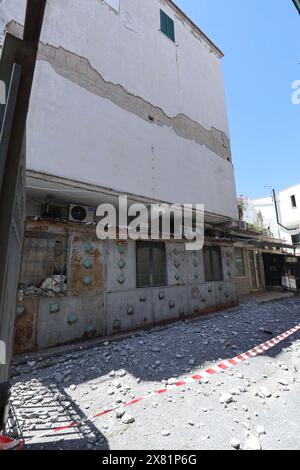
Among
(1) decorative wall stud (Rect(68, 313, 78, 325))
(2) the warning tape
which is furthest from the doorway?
(1) decorative wall stud (Rect(68, 313, 78, 325))

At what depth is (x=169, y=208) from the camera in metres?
8.80

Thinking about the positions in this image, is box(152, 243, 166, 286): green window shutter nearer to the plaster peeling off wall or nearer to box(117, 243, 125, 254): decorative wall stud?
box(117, 243, 125, 254): decorative wall stud

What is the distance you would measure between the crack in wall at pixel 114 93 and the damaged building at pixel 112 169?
4 centimetres

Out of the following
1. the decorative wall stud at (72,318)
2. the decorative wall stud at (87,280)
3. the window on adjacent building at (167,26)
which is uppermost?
the window on adjacent building at (167,26)

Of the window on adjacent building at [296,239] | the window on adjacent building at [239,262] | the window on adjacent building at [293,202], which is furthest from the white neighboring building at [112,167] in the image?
the window on adjacent building at [293,202]

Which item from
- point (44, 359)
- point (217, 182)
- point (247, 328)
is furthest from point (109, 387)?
point (217, 182)

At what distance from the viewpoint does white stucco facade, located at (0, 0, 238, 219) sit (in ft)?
20.1

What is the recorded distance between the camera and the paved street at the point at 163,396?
2.24 metres

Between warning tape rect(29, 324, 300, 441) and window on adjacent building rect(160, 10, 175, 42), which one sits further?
window on adjacent building rect(160, 10, 175, 42)

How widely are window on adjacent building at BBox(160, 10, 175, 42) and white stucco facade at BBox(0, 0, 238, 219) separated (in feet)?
0.90

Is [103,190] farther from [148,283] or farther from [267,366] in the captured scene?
[267,366]

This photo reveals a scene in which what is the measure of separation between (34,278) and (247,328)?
5651 mm

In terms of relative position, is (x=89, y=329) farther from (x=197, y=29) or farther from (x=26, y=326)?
(x=197, y=29)

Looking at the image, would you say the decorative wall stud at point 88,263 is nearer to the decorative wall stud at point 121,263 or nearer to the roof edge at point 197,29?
the decorative wall stud at point 121,263
